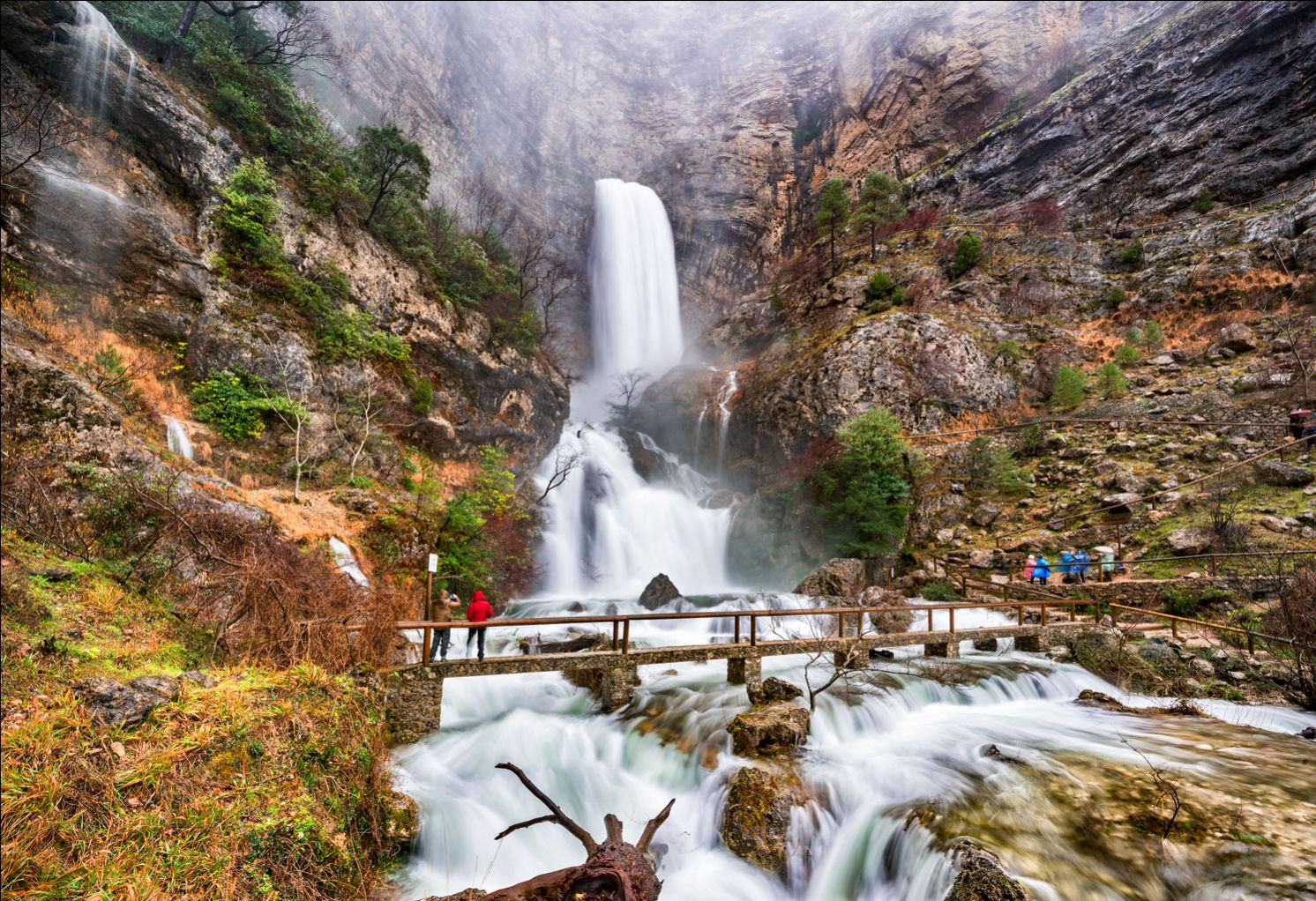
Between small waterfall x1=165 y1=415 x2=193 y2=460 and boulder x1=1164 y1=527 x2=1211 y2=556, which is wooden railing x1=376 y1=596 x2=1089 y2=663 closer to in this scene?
boulder x1=1164 y1=527 x2=1211 y2=556

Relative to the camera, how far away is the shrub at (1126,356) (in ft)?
66.5

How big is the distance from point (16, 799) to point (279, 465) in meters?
13.1

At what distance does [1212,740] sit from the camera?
6320 mm

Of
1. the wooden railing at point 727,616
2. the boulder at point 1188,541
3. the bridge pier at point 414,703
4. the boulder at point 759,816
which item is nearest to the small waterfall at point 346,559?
the wooden railing at point 727,616

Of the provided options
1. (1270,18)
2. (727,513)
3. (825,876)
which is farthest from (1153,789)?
(1270,18)

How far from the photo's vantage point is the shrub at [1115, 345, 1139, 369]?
20.3 m

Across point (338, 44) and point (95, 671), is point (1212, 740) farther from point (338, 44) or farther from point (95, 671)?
point (338, 44)

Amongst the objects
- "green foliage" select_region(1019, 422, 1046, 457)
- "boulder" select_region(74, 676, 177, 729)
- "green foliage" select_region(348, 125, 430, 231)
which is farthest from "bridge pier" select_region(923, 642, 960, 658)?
"green foliage" select_region(348, 125, 430, 231)

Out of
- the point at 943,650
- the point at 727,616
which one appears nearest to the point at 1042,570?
the point at 943,650

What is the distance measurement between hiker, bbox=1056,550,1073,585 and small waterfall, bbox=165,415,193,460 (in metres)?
21.1

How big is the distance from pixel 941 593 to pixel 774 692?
911cm

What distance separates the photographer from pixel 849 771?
6484 millimetres

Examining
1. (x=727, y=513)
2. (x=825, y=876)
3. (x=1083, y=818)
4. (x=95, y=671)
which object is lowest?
(x=825, y=876)

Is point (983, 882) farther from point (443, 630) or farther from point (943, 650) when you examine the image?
point (943, 650)
